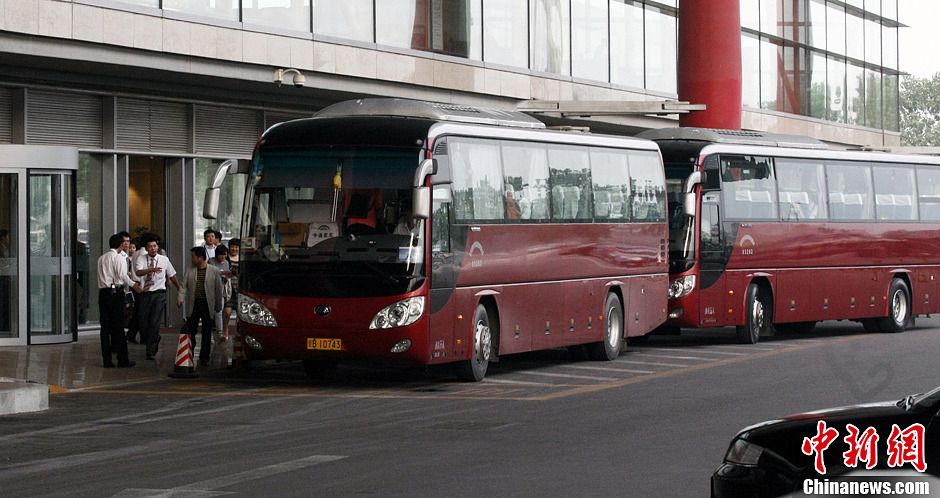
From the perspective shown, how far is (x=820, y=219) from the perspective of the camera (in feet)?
79.3

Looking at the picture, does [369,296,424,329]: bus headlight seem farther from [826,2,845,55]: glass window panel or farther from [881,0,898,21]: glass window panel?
[881,0,898,21]: glass window panel

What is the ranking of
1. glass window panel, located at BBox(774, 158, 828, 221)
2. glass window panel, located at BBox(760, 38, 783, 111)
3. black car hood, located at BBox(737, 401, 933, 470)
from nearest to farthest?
black car hood, located at BBox(737, 401, 933, 470), glass window panel, located at BBox(774, 158, 828, 221), glass window panel, located at BBox(760, 38, 783, 111)

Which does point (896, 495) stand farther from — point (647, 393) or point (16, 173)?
point (16, 173)

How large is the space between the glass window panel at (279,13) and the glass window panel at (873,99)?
32.1 metres

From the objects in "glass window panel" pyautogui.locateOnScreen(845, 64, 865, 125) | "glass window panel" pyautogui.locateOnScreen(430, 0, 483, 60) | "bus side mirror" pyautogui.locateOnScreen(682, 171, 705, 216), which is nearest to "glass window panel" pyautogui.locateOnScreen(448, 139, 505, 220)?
"bus side mirror" pyautogui.locateOnScreen(682, 171, 705, 216)

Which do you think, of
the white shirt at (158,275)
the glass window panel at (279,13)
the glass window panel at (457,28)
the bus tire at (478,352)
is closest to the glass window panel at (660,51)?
the glass window panel at (457,28)

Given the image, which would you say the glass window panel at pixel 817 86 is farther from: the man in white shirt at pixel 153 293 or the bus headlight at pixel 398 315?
the bus headlight at pixel 398 315

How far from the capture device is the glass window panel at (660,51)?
1499 inches

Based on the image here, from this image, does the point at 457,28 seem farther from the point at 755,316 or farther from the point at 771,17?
the point at 771,17

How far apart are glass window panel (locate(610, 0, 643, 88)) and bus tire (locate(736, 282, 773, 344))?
1369 centimetres

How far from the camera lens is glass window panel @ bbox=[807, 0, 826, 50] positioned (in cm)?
4722

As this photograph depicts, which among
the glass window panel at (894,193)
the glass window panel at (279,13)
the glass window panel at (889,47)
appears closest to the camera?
the glass window panel at (279,13)

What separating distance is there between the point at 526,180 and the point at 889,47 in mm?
39768

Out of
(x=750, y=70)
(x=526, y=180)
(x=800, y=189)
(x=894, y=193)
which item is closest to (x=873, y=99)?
(x=750, y=70)
